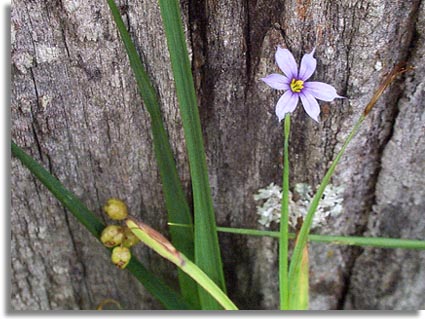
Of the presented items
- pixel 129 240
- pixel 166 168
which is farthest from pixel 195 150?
pixel 129 240

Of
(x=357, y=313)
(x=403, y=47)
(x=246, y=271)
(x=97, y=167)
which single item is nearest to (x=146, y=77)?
→ (x=97, y=167)

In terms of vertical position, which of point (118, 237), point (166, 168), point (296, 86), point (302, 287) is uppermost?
point (296, 86)

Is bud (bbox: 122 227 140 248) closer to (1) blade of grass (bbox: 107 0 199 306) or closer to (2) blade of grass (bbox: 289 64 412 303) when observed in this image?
(1) blade of grass (bbox: 107 0 199 306)

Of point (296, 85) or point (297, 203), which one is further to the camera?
point (297, 203)

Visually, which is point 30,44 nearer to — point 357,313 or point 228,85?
point 228,85

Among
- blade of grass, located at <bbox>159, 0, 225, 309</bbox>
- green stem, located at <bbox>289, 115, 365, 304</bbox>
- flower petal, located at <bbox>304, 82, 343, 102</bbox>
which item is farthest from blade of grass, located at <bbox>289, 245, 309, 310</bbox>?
flower petal, located at <bbox>304, 82, 343, 102</bbox>

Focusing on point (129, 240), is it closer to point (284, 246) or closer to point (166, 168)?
point (166, 168)

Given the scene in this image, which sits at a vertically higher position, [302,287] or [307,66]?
[307,66]
